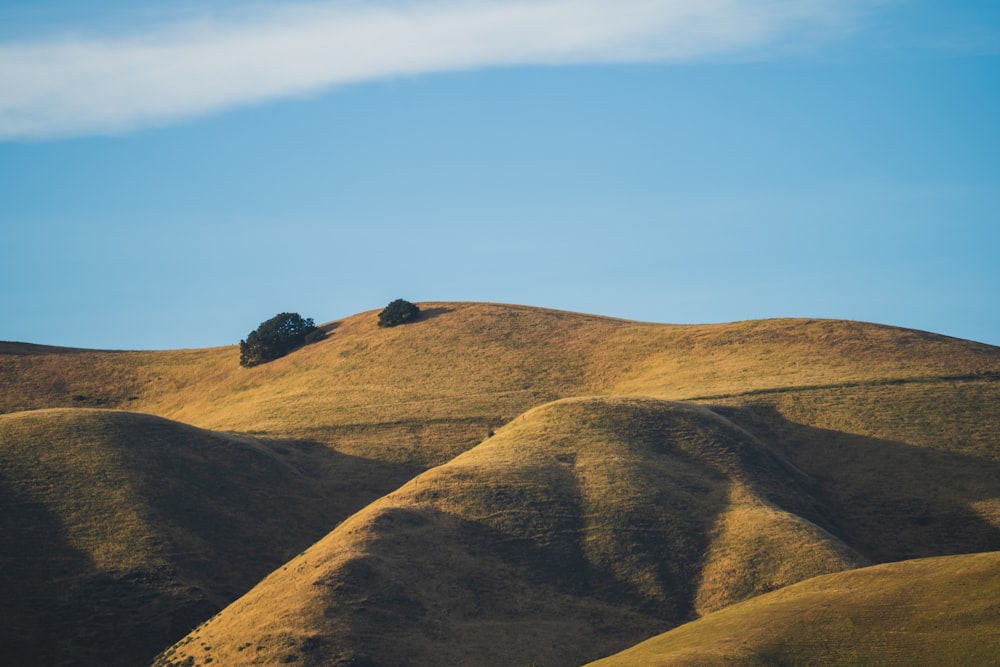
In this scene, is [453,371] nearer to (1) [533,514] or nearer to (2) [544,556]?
(1) [533,514]

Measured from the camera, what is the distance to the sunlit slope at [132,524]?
5550 cm

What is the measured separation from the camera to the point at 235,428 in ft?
291

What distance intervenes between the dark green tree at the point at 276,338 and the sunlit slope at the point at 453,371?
212 cm

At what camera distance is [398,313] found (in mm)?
115438

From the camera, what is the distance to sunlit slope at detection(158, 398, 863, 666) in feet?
164

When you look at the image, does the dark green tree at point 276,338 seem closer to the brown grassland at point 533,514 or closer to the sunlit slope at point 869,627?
the brown grassland at point 533,514

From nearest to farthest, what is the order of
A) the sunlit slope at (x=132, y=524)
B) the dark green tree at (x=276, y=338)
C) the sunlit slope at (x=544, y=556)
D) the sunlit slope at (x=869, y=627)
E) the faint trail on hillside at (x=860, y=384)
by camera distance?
the sunlit slope at (x=869, y=627) → the sunlit slope at (x=544, y=556) → the sunlit slope at (x=132, y=524) → the faint trail on hillside at (x=860, y=384) → the dark green tree at (x=276, y=338)

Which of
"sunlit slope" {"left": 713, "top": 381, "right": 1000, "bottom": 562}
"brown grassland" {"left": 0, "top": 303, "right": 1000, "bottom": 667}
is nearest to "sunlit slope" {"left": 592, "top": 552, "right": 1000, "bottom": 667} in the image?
"brown grassland" {"left": 0, "top": 303, "right": 1000, "bottom": 667}

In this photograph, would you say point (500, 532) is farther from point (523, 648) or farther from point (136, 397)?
point (136, 397)

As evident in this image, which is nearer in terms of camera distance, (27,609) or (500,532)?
(27,609)

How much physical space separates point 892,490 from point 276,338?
6664 cm

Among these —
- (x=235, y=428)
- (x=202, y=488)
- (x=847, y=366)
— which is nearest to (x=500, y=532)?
(x=202, y=488)

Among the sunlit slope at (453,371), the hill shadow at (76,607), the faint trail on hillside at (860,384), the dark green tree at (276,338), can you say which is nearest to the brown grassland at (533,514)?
the hill shadow at (76,607)

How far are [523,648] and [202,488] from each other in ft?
89.9
